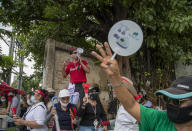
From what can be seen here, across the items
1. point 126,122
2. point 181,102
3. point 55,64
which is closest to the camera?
point 181,102

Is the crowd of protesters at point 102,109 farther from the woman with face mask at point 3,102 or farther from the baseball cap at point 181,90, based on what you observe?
the woman with face mask at point 3,102

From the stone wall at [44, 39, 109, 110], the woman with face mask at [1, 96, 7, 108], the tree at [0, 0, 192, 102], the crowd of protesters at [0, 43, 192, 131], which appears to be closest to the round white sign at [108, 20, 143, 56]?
the crowd of protesters at [0, 43, 192, 131]

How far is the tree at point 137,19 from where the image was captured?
5125 millimetres

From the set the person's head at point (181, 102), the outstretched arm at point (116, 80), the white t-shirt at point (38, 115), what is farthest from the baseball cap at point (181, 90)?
the white t-shirt at point (38, 115)

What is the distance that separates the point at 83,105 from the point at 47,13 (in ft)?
13.3

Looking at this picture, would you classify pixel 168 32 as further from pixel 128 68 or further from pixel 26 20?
pixel 26 20

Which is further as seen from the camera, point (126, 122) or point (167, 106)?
point (126, 122)

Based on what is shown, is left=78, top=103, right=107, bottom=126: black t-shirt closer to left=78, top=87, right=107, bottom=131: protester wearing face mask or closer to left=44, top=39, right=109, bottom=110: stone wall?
left=78, top=87, right=107, bottom=131: protester wearing face mask

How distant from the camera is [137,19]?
5277 mm

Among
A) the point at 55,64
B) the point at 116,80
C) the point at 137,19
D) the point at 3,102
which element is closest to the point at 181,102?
the point at 116,80

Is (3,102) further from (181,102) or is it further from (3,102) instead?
(181,102)

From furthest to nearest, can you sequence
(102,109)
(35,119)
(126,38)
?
(102,109)
(35,119)
(126,38)

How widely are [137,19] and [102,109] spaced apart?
2.52 metres

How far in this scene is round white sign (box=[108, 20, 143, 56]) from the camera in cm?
178
